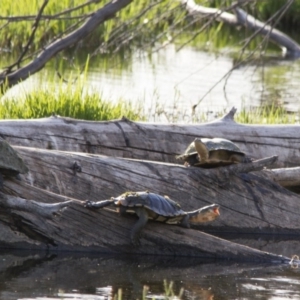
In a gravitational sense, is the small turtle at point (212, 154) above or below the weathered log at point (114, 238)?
above

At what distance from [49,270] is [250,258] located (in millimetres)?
1238

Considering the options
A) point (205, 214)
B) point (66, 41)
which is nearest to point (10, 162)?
point (205, 214)

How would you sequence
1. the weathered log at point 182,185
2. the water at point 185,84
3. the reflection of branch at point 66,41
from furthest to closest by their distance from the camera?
the water at point 185,84 < the reflection of branch at point 66,41 < the weathered log at point 182,185

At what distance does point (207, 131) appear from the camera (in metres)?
6.79

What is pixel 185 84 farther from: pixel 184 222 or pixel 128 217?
pixel 128 217

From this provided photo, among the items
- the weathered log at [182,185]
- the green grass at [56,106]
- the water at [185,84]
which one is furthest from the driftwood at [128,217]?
the water at [185,84]

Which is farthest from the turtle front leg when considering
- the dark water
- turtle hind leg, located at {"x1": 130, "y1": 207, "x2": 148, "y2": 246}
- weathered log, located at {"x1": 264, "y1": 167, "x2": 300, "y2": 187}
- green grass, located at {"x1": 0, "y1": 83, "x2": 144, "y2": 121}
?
green grass, located at {"x1": 0, "y1": 83, "x2": 144, "y2": 121}

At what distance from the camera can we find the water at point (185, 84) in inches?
441

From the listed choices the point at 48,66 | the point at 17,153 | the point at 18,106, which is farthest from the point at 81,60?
the point at 17,153

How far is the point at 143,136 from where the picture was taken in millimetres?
6559

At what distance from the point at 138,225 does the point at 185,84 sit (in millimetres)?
8774

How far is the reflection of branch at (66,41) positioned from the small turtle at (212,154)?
1.98m

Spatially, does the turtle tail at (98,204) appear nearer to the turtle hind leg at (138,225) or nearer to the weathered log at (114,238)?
the weathered log at (114,238)

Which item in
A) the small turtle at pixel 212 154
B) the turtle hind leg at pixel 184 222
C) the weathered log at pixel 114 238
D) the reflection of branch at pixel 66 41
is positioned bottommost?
the weathered log at pixel 114 238
